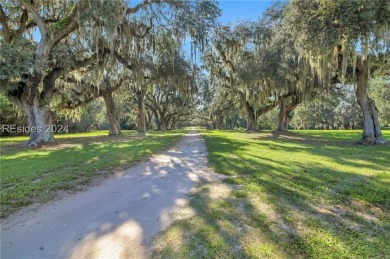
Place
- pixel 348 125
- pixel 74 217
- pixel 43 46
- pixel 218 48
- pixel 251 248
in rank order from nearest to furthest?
pixel 251 248 < pixel 74 217 < pixel 43 46 < pixel 218 48 < pixel 348 125

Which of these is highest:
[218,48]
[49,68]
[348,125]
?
[218,48]

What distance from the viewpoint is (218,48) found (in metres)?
18.1

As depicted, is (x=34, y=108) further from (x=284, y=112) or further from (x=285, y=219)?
(x=284, y=112)

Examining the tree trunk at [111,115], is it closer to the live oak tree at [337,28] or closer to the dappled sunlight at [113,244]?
the live oak tree at [337,28]

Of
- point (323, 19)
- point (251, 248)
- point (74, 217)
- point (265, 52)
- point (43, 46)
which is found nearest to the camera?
point (251, 248)

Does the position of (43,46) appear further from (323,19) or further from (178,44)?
(323,19)

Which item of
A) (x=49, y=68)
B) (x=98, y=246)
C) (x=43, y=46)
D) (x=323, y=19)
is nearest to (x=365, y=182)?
(x=98, y=246)

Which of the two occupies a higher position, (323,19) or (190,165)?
(323,19)

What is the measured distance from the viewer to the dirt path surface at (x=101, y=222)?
2426mm

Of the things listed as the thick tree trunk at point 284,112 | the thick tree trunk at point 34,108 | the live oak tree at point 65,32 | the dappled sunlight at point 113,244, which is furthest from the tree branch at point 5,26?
the thick tree trunk at point 284,112

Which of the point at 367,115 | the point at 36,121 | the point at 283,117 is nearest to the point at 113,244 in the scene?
the point at 36,121

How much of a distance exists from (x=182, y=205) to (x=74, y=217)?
143cm

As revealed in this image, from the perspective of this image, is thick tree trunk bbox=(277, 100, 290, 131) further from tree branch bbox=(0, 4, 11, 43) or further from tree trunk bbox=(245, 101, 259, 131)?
tree branch bbox=(0, 4, 11, 43)

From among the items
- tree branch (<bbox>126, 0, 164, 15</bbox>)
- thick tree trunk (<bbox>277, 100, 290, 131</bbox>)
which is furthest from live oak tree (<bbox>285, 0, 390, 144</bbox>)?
thick tree trunk (<bbox>277, 100, 290, 131</bbox>)
